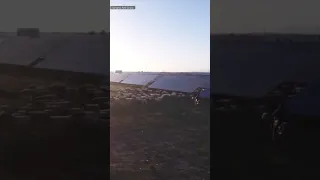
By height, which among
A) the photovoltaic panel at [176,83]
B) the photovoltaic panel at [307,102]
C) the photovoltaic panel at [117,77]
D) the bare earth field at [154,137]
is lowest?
the bare earth field at [154,137]

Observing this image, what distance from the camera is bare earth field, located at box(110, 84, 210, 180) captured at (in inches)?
109

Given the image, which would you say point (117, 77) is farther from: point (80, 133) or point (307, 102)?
point (307, 102)

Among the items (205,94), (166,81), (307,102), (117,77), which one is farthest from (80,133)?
(307,102)

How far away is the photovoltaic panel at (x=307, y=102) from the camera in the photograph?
8.89ft

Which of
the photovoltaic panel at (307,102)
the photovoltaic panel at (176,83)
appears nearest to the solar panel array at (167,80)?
the photovoltaic panel at (176,83)

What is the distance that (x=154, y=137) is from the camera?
2807mm

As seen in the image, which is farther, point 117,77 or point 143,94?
point 143,94

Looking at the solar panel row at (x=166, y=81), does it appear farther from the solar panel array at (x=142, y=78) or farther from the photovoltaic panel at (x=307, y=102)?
the photovoltaic panel at (x=307, y=102)

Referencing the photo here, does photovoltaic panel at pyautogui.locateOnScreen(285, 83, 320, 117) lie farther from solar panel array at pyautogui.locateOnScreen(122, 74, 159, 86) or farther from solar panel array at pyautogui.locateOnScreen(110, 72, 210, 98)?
solar panel array at pyautogui.locateOnScreen(122, 74, 159, 86)

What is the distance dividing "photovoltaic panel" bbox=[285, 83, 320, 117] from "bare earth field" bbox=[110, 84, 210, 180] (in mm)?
649

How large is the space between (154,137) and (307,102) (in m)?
1.16

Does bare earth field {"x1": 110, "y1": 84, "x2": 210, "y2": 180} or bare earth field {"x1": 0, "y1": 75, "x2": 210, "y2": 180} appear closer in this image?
bare earth field {"x1": 0, "y1": 75, "x2": 210, "y2": 180}

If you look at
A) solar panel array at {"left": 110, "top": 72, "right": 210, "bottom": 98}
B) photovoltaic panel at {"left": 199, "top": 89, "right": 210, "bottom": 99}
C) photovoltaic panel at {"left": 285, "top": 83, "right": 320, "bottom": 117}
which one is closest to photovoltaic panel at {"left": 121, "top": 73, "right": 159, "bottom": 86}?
solar panel array at {"left": 110, "top": 72, "right": 210, "bottom": 98}

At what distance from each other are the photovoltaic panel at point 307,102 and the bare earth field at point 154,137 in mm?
649
